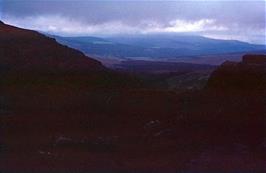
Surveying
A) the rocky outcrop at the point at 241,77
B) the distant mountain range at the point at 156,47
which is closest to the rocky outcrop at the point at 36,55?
the rocky outcrop at the point at 241,77

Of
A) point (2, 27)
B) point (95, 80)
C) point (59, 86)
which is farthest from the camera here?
point (2, 27)

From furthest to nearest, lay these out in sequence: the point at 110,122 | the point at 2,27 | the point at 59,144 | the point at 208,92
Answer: the point at 2,27 < the point at 208,92 < the point at 110,122 < the point at 59,144

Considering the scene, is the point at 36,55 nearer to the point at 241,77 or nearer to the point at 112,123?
the point at 112,123

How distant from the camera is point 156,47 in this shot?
136 meters

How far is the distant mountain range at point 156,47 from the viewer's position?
107331 millimetres

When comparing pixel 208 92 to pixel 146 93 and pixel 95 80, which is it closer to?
pixel 146 93

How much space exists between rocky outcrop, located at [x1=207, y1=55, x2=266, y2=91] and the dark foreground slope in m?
0.23

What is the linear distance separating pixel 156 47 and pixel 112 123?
117919 mm

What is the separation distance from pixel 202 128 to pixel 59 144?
15.6 ft

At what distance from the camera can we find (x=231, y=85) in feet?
72.7

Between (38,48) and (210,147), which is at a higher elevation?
(38,48)

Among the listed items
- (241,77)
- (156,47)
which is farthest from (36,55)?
(156,47)

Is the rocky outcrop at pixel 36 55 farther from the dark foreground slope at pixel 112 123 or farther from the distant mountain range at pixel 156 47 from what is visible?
the distant mountain range at pixel 156 47

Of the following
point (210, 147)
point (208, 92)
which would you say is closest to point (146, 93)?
point (208, 92)
